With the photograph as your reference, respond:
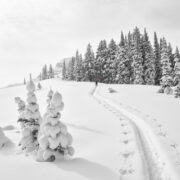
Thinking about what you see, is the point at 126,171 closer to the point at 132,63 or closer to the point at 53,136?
the point at 53,136

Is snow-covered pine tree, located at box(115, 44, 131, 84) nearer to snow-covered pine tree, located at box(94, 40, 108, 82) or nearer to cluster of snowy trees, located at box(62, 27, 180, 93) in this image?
cluster of snowy trees, located at box(62, 27, 180, 93)

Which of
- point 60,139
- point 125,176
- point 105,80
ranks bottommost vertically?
point 125,176

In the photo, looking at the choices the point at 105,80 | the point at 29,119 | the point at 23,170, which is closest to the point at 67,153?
the point at 23,170

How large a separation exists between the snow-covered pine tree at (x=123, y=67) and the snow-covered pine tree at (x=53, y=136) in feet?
180

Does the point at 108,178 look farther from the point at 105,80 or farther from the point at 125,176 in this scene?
the point at 105,80

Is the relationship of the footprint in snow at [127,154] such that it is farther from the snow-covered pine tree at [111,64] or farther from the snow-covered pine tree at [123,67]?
the snow-covered pine tree at [111,64]

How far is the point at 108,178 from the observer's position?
31.9 feet

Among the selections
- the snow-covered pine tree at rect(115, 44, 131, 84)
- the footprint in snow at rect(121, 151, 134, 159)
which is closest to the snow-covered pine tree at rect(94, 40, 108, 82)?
the snow-covered pine tree at rect(115, 44, 131, 84)

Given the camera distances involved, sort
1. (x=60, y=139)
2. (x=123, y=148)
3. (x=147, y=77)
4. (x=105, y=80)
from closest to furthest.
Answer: (x=60, y=139) < (x=123, y=148) < (x=147, y=77) < (x=105, y=80)

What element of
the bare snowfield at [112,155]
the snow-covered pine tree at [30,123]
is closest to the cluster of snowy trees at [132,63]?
the bare snowfield at [112,155]

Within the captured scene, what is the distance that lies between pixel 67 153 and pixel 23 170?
263 centimetres

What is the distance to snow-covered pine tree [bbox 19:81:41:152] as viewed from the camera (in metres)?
17.0

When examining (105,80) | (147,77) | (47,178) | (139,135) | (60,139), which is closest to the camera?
(47,178)

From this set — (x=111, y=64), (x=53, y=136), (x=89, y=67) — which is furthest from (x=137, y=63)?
(x=53, y=136)
